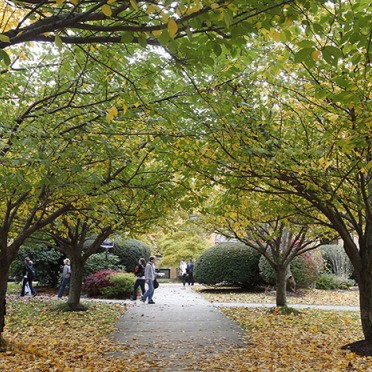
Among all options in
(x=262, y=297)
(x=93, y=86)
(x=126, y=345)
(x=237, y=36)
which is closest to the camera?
(x=237, y=36)

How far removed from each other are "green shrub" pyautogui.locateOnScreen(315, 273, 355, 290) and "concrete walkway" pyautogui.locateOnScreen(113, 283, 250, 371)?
9.92 m

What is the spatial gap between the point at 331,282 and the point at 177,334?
1516 centimetres

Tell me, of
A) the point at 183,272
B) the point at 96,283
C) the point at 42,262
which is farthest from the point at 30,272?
the point at 183,272

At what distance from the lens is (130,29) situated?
3225 mm

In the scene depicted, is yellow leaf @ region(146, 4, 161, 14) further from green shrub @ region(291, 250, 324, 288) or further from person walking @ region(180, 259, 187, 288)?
person walking @ region(180, 259, 187, 288)

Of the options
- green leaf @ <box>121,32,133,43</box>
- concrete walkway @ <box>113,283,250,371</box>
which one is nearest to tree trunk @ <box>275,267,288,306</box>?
concrete walkway @ <box>113,283,250,371</box>

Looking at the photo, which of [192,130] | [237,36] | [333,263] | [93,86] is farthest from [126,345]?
[333,263]

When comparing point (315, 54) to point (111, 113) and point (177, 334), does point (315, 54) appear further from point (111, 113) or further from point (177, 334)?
point (177, 334)

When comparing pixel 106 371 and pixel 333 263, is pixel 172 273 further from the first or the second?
pixel 106 371

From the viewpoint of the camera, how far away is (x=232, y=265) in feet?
70.4

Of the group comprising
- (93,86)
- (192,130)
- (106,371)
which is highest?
(93,86)

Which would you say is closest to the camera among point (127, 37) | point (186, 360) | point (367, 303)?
point (127, 37)

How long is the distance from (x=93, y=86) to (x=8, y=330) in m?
6.34

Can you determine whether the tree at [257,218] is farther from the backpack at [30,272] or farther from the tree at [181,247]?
the tree at [181,247]
